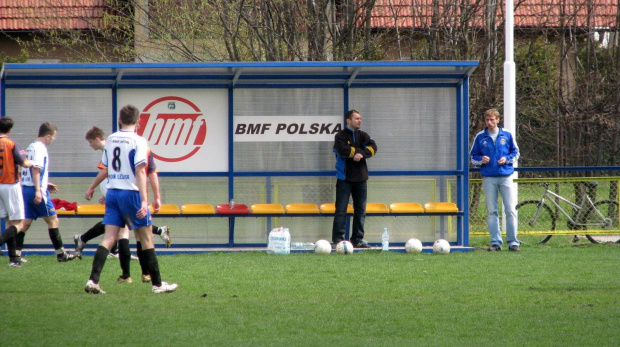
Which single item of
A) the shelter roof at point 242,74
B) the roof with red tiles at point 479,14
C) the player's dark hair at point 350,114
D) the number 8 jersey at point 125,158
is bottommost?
the number 8 jersey at point 125,158

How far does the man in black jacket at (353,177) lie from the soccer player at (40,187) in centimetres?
378

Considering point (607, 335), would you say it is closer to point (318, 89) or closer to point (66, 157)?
point (318, 89)

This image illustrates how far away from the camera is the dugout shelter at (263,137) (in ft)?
43.3

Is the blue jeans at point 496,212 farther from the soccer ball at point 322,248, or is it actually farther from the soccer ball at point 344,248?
the soccer ball at point 322,248

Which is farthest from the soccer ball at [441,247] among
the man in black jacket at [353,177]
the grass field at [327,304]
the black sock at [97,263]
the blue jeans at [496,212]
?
the black sock at [97,263]

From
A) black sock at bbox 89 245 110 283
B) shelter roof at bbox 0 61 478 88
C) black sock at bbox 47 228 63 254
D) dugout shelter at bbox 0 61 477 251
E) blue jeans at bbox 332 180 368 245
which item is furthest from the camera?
dugout shelter at bbox 0 61 477 251

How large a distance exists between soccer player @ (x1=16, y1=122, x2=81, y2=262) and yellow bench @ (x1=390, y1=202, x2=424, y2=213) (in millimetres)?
4672

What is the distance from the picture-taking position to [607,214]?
1378 centimetres

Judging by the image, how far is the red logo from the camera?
43.7ft

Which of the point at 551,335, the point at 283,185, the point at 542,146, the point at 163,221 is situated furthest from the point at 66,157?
the point at 542,146

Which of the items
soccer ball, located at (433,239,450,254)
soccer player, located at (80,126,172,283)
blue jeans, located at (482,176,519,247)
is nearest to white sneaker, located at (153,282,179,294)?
soccer player, located at (80,126,172,283)

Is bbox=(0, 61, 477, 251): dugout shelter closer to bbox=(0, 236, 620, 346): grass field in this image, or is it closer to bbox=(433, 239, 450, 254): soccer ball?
bbox=(433, 239, 450, 254): soccer ball

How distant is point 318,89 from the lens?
13547 millimetres

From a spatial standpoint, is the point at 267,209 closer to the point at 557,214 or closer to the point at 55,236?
the point at 55,236
